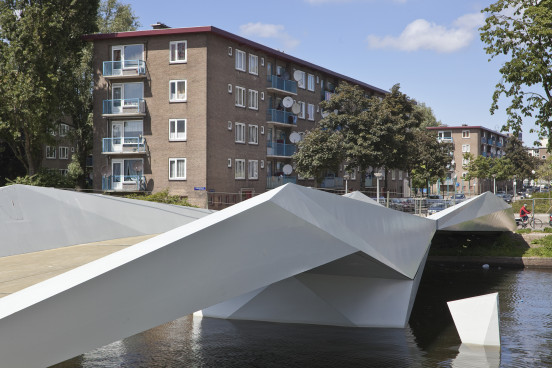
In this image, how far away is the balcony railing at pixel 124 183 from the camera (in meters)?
41.9

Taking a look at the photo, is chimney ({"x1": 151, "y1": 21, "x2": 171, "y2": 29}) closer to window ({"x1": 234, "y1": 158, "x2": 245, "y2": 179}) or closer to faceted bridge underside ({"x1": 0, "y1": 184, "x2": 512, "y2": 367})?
window ({"x1": 234, "y1": 158, "x2": 245, "y2": 179})

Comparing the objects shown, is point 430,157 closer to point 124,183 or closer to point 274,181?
point 274,181

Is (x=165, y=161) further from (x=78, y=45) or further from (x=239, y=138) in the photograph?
(x=78, y=45)

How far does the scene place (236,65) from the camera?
43.8m

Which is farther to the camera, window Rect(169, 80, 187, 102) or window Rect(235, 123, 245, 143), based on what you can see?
window Rect(235, 123, 245, 143)

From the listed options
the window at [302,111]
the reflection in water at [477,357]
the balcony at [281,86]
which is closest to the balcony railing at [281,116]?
the balcony at [281,86]

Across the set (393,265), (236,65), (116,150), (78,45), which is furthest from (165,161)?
(393,265)

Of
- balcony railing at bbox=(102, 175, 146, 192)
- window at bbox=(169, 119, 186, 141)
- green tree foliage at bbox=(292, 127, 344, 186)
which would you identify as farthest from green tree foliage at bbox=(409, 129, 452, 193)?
balcony railing at bbox=(102, 175, 146, 192)

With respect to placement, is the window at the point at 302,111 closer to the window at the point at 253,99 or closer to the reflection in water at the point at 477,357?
the window at the point at 253,99

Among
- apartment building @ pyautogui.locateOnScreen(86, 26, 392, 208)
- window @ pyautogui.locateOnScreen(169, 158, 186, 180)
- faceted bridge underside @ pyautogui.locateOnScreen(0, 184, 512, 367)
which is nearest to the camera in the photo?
faceted bridge underside @ pyautogui.locateOnScreen(0, 184, 512, 367)

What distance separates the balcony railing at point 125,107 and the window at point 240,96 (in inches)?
267

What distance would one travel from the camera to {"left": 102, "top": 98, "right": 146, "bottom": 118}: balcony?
42000 mm

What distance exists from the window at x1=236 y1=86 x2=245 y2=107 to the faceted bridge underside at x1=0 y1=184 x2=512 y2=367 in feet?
110

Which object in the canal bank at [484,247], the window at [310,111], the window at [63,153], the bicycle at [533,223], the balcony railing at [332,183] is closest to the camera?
the canal bank at [484,247]
